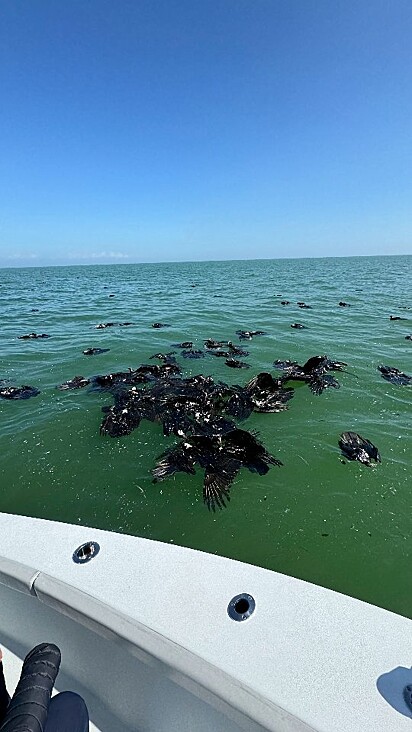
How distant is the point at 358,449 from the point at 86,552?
5.03 m

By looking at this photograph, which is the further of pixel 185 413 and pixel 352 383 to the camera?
pixel 352 383

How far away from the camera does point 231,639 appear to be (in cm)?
206

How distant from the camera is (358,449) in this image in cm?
604

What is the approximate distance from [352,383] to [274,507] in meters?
5.73

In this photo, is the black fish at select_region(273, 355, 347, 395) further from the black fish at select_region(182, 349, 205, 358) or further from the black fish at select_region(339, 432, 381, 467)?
the black fish at select_region(182, 349, 205, 358)

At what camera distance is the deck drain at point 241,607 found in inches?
87.0

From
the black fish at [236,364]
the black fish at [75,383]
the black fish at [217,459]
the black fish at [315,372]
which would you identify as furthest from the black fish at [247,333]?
the black fish at [217,459]

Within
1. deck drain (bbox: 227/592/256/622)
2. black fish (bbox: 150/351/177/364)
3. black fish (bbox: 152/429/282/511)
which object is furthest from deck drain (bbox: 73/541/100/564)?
black fish (bbox: 150/351/177/364)

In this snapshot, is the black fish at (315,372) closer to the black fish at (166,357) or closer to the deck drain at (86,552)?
the black fish at (166,357)

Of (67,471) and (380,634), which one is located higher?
(380,634)

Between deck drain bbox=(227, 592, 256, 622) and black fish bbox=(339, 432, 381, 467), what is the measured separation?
423 cm

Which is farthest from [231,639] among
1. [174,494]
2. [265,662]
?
[174,494]

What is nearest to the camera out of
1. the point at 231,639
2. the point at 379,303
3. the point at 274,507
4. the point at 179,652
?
the point at 179,652

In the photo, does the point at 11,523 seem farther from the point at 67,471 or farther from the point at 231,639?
the point at 67,471
